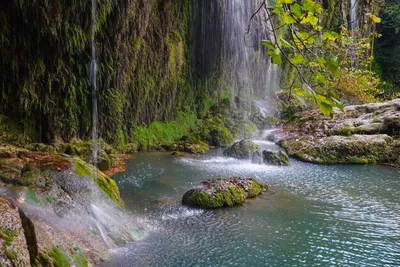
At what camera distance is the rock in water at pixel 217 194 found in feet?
23.3

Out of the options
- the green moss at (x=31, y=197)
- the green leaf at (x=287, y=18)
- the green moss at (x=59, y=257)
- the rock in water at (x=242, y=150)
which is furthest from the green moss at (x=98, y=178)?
the rock in water at (x=242, y=150)

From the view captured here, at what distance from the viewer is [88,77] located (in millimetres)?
10555

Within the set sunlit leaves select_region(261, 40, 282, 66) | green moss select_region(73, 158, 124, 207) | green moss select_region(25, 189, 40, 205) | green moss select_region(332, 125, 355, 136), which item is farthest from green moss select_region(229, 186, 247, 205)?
green moss select_region(332, 125, 355, 136)

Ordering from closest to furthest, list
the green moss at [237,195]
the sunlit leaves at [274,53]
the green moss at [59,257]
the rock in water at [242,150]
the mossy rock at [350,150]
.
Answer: the sunlit leaves at [274,53] → the green moss at [59,257] → the green moss at [237,195] → the rock in water at [242,150] → the mossy rock at [350,150]

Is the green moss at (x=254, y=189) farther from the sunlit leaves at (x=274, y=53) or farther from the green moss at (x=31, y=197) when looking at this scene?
the sunlit leaves at (x=274, y=53)

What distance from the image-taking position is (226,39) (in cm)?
1653

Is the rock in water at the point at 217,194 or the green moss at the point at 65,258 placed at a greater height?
the green moss at the point at 65,258

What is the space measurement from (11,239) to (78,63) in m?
7.44

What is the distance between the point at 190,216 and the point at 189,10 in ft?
38.2

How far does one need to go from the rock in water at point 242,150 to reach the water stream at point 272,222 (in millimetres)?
1984

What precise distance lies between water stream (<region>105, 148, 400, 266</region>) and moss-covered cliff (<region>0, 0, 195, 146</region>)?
2408mm

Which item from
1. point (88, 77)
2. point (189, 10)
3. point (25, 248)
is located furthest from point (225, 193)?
point (189, 10)

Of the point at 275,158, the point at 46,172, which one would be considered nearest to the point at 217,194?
the point at 46,172

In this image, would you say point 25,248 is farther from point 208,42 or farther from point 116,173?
point 208,42
